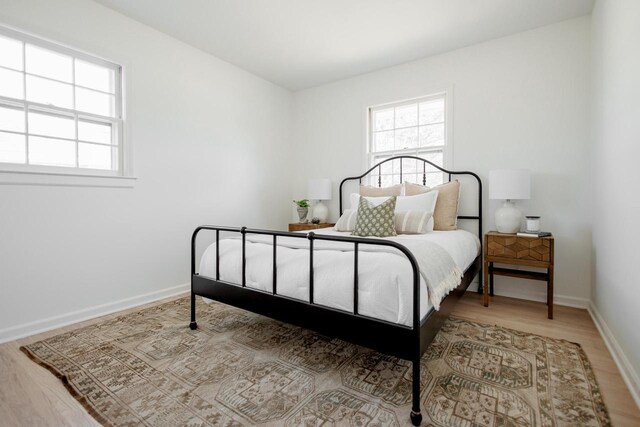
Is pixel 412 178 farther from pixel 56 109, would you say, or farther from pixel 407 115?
pixel 56 109

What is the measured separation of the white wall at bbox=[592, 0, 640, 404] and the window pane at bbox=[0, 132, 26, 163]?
386 cm

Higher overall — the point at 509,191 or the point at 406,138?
the point at 406,138

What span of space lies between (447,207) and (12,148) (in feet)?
11.9

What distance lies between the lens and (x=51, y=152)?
2416 millimetres

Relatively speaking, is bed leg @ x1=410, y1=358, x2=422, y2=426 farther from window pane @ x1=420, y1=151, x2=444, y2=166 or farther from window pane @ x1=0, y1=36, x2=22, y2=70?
window pane @ x1=0, y1=36, x2=22, y2=70

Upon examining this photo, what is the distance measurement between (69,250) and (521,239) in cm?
372

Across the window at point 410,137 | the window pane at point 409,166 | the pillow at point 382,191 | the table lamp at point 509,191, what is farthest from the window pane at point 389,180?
the table lamp at point 509,191

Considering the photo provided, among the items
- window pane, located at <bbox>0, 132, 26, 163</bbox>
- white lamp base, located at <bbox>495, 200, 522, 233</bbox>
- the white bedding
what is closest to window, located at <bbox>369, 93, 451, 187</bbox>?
white lamp base, located at <bbox>495, 200, 522, 233</bbox>

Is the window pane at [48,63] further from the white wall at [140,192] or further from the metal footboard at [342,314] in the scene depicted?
the metal footboard at [342,314]

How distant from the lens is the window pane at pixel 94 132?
260 cm

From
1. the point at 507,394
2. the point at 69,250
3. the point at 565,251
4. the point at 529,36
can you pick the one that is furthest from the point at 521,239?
the point at 69,250

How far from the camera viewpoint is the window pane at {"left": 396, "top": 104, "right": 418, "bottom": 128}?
3.67 meters

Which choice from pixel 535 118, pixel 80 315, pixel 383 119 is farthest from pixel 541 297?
pixel 80 315

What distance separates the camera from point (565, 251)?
2838 mm
